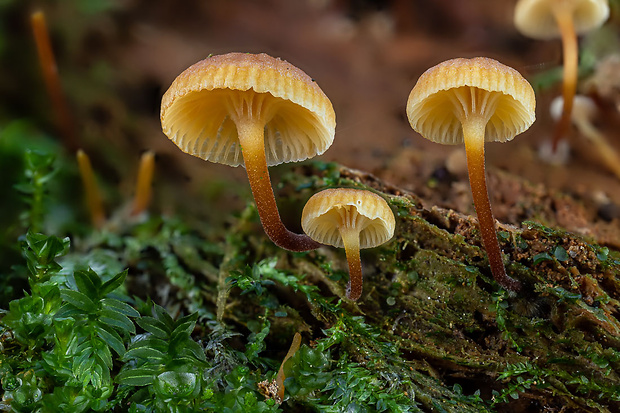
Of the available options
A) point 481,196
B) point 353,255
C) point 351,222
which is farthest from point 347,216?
point 481,196

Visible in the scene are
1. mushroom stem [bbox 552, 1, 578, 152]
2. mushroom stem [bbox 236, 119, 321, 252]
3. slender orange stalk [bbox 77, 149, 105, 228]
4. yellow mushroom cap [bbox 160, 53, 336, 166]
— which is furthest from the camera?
mushroom stem [bbox 552, 1, 578, 152]

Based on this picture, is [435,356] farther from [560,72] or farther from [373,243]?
[560,72]

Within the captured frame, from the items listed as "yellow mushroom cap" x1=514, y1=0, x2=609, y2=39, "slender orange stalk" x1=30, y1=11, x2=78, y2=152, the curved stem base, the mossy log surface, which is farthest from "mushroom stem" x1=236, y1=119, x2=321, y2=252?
"yellow mushroom cap" x1=514, y1=0, x2=609, y2=39

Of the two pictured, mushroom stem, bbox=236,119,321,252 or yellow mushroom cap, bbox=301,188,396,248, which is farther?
mushroom stem, bbox=236,119,321,252

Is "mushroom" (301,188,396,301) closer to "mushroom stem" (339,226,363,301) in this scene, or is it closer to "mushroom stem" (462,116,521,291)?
"mushroom stem" (339,226,363,301)

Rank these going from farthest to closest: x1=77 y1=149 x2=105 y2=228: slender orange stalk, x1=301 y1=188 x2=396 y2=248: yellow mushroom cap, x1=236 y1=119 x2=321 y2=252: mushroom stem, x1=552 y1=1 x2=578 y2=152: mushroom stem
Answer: x1=552 y1=1 x2=578 y2=152: mushroom stem < x1=77 y1=149 x2=105 y2=228: slender orange stalk < x1=236 y1=119 x2=321 y2=252: mushroom stem < x1=301 y1=188 x2=396 y2=248: yellow mushroom cap

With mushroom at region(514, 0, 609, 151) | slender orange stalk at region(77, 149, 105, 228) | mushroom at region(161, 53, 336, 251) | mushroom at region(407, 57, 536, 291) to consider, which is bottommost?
slender orange stalk at region(77, 149, 105, 228)

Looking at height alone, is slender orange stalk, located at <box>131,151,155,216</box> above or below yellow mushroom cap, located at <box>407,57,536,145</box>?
below
